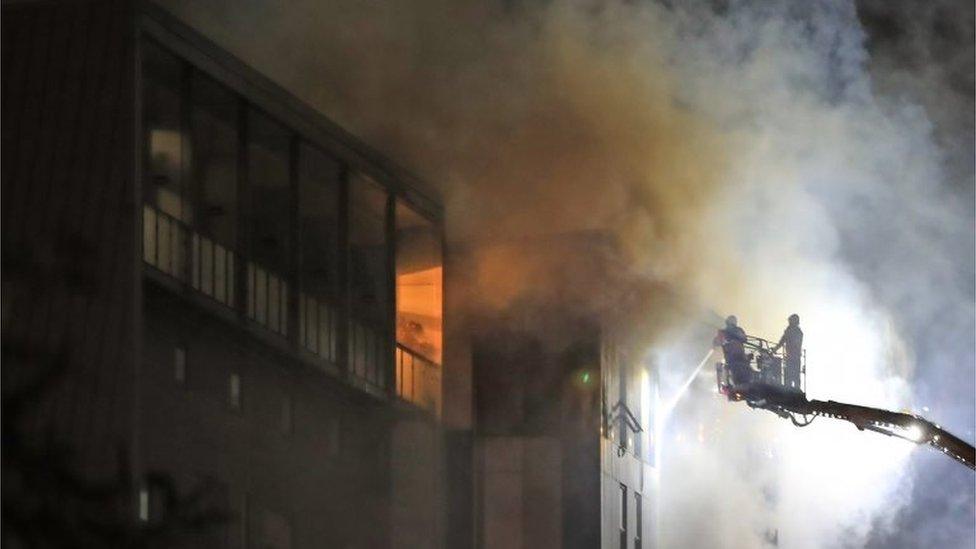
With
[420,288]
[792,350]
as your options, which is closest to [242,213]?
[420,288]

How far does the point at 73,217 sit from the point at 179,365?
1.60 metres

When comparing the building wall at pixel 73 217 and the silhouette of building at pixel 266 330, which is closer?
the building wall at pixel 73 217

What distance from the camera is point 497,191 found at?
19.7 metres

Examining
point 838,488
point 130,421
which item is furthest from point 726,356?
point 838,488

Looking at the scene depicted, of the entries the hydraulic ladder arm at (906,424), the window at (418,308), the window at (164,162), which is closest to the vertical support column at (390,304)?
the window at (418,308)

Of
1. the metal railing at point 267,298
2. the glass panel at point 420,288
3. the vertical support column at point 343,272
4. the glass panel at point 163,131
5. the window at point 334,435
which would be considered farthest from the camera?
the glass panel at point 420,288

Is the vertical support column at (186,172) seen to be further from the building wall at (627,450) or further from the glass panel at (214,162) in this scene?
the building wall at (627,450)

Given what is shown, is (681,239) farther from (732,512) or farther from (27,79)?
(27,79)

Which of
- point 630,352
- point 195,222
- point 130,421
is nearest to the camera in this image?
point 130,421

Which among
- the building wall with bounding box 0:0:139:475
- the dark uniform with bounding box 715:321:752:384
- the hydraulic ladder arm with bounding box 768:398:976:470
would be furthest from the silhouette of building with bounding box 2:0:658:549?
the hydraulic ladder arm with bounding box 768:398:976:470

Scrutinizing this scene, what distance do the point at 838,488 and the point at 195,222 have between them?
16.0m

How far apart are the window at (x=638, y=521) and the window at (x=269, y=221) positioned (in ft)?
23.3

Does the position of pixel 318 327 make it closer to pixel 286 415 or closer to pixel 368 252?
pixel 286 415

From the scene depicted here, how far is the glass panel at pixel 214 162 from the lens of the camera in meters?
14.3
